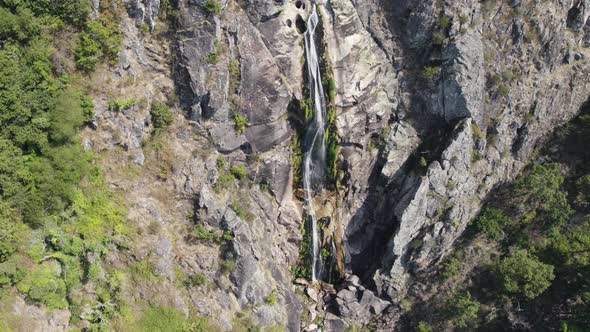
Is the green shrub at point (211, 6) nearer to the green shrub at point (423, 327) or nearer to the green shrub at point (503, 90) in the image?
the green shrub at point (503, 90)

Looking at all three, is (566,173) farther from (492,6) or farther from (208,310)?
(208,310)

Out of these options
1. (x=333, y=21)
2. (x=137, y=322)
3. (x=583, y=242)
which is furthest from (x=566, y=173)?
(x=137, y=322)

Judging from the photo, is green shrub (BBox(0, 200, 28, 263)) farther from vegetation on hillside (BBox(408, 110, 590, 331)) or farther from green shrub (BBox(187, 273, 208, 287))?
vegetation on hillside (BBox(408, 110, 590, 331))

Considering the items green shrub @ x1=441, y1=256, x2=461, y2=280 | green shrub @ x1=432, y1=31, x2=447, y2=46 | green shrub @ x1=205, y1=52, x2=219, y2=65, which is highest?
green shrub @ x1=432, y1=31, x2=447, y2=46

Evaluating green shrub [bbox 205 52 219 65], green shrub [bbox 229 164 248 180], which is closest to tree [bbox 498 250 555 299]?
green shrub [bbox 229 164 248 180]

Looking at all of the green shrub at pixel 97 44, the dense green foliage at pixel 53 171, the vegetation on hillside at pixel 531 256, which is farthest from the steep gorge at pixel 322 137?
the vegetation on hillside at pixel 531 256

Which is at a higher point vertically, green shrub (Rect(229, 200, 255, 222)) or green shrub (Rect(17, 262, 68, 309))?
Answer: green shrub (Rect(229, 200, 255, 222))
